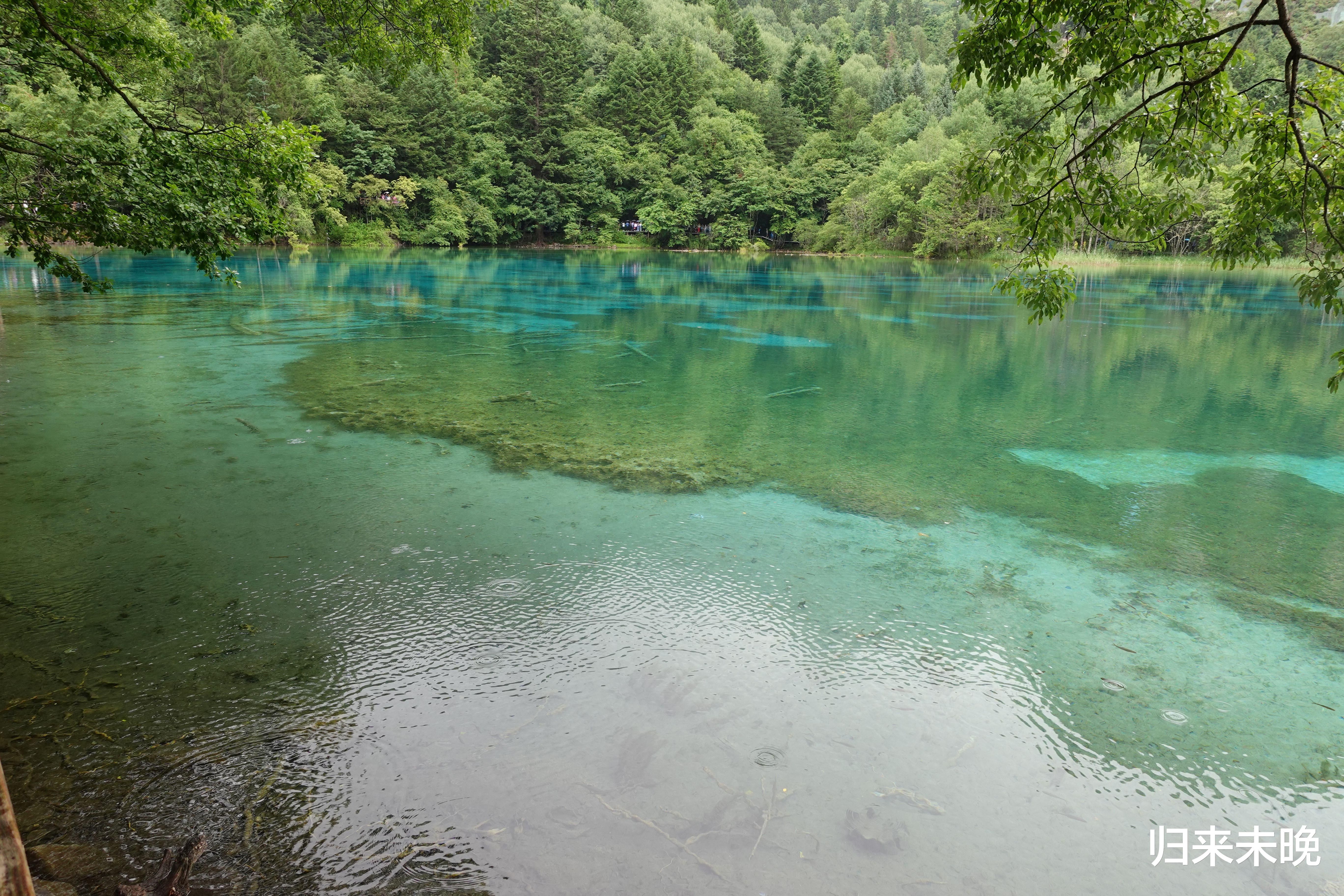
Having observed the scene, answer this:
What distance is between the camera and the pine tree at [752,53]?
8419cm

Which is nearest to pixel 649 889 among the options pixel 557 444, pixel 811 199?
pixel 557 444

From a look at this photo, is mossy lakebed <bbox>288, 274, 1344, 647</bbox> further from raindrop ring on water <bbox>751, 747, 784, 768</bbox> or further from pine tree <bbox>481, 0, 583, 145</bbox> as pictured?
pine tree <bbox>481, 0, 583, 145</bbox>

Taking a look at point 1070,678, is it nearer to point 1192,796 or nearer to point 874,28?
point 1192,796

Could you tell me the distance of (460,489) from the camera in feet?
23.1

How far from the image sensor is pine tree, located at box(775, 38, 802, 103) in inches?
2938

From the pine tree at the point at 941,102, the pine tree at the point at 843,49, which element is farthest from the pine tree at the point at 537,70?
the pine tree at the point at 843,49

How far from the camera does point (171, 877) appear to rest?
2.70 m

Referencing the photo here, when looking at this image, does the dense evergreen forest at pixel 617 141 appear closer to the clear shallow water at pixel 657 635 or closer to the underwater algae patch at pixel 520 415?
the underwater algae patch at pixel 520 415

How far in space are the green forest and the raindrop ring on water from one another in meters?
39.6

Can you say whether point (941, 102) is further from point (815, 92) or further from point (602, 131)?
point (602, 131)

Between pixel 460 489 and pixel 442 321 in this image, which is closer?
pixel 460 489

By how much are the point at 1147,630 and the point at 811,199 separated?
204 ft

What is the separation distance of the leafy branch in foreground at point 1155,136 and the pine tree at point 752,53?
8790 centimetres

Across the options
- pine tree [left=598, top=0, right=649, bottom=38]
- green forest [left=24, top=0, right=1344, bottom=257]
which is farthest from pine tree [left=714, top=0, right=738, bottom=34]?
green forest [left=24, top=0, right=1344, bottom=257]
